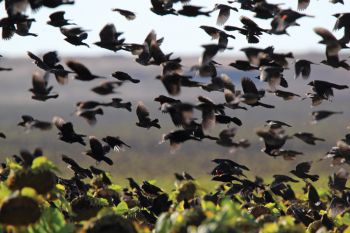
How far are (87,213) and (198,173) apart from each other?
54346mm

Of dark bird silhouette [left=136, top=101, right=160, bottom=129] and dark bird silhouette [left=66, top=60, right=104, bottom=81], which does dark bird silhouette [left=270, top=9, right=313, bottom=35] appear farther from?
dark bird silhouette [left=136, top=101, right=160, bottom=129]

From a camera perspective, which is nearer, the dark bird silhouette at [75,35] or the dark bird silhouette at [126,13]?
the dark bird silhouette at [75,35]

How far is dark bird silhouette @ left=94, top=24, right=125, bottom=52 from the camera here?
23.5 feet

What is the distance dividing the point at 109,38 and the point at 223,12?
137 cm

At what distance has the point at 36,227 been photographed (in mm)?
4645

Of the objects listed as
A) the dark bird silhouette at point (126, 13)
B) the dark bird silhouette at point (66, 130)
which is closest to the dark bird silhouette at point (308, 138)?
the dark bird silhouette at point (66, 130)

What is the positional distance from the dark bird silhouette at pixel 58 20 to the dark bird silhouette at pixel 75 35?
137 mm

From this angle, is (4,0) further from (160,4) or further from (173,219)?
(173,219)

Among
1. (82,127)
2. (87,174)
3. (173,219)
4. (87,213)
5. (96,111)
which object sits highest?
(173,219)

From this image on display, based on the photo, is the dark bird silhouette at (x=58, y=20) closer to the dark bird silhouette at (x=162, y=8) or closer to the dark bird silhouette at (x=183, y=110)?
the dark bird silhouette at (x=162, y=8)

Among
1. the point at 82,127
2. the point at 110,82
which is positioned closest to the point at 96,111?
the point at 110,82

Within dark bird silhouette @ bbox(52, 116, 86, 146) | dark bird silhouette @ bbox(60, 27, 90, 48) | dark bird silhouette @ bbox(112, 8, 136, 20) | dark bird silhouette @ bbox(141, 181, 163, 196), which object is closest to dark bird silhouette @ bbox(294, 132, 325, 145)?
dark bird silhouette @ bbox(52, 116, 86, 146)

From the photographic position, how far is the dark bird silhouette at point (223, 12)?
313 inches

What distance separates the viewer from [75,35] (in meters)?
7.66
